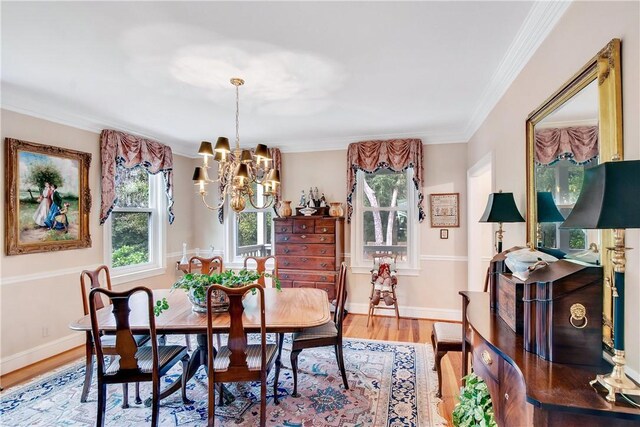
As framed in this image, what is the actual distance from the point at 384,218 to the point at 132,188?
3645mm

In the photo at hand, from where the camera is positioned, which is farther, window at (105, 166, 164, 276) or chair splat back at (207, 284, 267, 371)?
window at (105, 166, 164, 276)

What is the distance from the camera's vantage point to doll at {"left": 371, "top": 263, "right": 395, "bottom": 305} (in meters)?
4.25

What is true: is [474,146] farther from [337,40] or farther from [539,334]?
[539,334]

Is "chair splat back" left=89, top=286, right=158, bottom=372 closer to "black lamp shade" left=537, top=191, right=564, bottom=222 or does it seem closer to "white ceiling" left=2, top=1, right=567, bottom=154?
"white ceiling" left=2, top=1, right=567, bottom=154

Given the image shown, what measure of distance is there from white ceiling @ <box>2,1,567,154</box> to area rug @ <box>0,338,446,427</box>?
8.51ft

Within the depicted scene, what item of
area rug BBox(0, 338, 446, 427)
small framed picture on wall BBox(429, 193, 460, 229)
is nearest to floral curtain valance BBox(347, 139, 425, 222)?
small framed picture on wall BBox(429, 193, 460, 229)

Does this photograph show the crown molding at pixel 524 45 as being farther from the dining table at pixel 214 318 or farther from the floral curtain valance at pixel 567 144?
the dining table at pixel 214 318

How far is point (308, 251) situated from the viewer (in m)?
4.44

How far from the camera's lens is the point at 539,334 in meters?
1.24

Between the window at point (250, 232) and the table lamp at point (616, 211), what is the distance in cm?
458

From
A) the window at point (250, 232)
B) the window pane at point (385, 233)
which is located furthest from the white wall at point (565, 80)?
the window at point (250, 232)

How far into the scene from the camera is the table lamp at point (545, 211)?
1.70 meters

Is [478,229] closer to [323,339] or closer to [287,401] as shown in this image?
[323,339]

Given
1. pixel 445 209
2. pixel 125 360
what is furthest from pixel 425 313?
pixel 125 360
